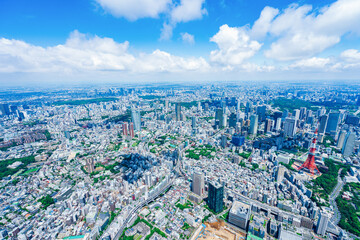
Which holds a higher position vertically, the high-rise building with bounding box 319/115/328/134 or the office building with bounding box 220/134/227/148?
the high-rise building with bounding box 319/115/328/134

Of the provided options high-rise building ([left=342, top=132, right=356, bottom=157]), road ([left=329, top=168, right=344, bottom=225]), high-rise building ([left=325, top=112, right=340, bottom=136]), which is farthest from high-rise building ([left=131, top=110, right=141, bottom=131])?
high-rise building ([left=325, top=112, right=340, bottom=136])

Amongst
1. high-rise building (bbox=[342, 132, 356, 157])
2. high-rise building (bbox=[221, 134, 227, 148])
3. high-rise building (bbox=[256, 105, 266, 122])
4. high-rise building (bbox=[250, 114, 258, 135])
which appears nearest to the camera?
high-rise building (bbox=[342, 132, 356, 157])

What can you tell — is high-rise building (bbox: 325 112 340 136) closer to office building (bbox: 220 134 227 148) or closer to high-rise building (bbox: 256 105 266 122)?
high-rise building (bbox: 256 105 266 122)

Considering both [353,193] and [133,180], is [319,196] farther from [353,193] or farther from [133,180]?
[133,180]

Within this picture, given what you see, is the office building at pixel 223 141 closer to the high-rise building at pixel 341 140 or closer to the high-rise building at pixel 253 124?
the high-rise building at pixel 253 124

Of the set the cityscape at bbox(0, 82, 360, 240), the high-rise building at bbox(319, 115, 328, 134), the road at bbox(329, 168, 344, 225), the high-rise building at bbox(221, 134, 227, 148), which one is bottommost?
the road at bbox(329, 168, 344, 225)

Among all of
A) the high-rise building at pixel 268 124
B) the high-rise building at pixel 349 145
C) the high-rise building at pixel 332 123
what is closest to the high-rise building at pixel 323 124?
the high-rise building at pixel 332 123

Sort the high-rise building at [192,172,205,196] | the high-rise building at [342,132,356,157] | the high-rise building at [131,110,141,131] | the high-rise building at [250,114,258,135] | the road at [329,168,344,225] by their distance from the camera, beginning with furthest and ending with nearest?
the high-rise building at [131,110,141,131]
the high-rise building at [250,114,258,135]
the high-rise building at [342,132,356,157]
the high-rise building at [192,172,205,196]
the road at [329,168,344,225]
